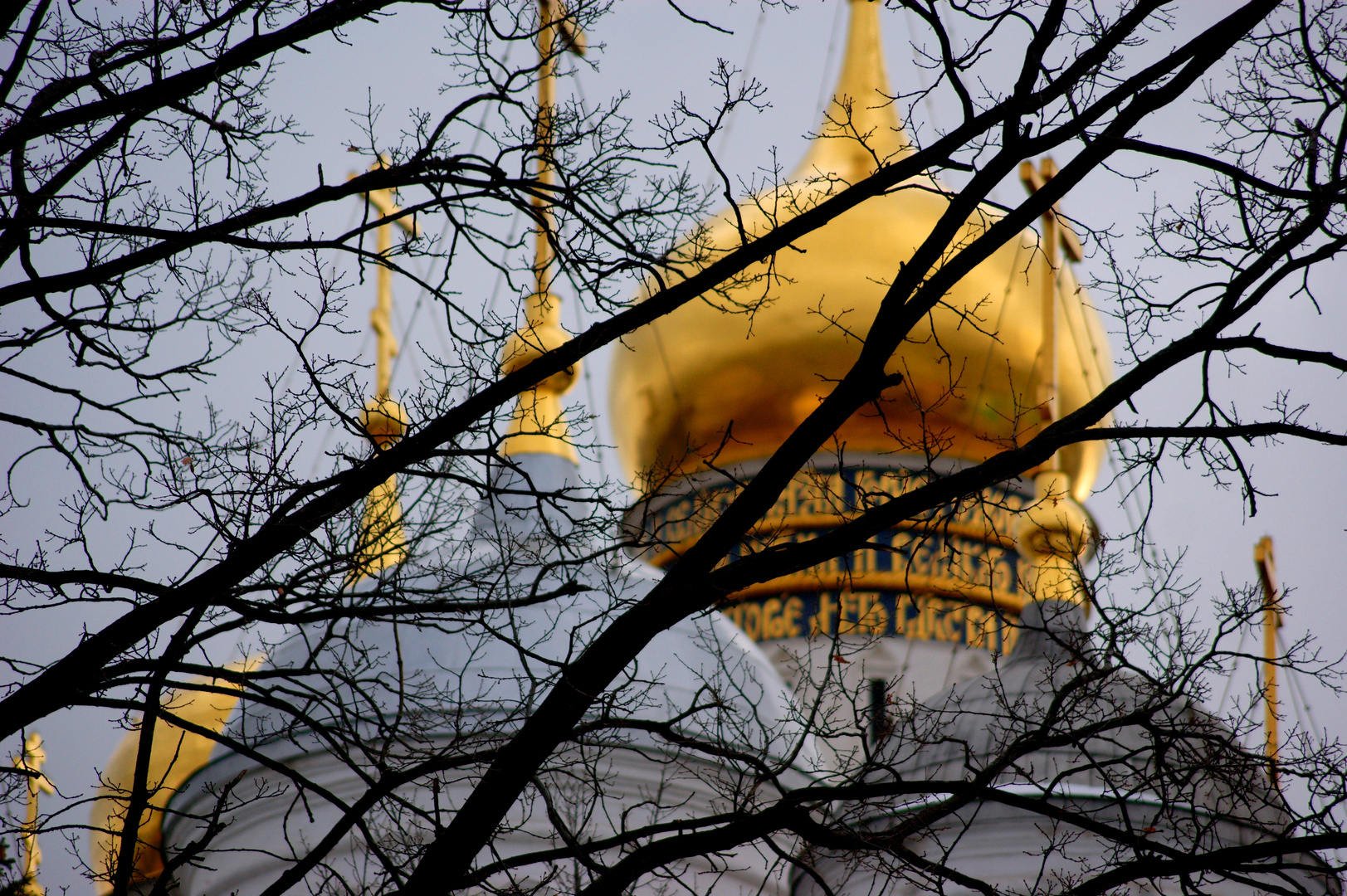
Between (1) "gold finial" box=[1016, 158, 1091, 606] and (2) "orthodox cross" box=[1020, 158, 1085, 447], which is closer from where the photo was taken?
(1) "gold finial" box=[1016, 158, 1091, 606]

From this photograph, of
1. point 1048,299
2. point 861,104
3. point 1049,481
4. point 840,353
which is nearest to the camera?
point 1049,481

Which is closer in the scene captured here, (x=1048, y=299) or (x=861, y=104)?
(x=1048, y=299)

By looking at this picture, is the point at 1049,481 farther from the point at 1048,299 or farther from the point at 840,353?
the point at 1048,299

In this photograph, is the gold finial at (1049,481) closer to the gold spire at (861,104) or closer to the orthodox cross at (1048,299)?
the orthodox cross at (1048,299)

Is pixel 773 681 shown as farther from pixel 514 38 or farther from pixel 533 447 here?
pixel 514 38

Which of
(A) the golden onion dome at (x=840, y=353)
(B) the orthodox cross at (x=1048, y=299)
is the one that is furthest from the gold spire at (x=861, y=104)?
(B) the orthodox cross at (x=1048, y=299)

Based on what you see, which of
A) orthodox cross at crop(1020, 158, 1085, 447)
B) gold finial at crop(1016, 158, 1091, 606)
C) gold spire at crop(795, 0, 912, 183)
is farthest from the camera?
gold spire at crop(795, 0, 912, 183)

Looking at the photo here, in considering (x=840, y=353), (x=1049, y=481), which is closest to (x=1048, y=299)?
(x=840, y=353)

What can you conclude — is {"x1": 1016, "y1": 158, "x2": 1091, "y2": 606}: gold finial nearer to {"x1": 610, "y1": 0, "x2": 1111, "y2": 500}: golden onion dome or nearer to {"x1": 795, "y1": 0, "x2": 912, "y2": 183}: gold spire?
{"x1": 610, "y1": 0, "x2": 1111, "y2": 500}: golden onion dome

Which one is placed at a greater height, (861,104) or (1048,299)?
(861,104)

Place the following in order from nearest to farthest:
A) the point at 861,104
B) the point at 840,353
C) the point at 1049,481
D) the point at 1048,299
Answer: the point at 1049,481, the point at 840,353, the point at 1048,299, the point at 861,104

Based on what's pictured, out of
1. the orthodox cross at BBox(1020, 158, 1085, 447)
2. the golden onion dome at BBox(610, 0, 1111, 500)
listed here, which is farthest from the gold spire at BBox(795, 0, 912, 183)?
the orthodox cross at BBox(1020, 158, 1085, 447)

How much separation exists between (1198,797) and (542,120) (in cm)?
642

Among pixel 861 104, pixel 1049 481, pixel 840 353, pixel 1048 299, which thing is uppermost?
pixel 861 104
